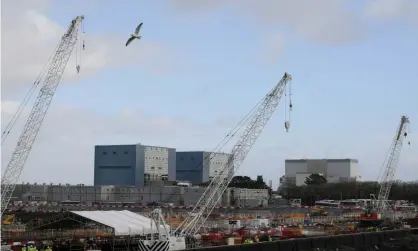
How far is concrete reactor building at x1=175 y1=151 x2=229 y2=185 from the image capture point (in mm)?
166875

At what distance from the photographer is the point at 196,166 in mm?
169125

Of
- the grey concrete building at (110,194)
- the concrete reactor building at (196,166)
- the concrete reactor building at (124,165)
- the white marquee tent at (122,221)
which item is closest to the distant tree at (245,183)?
the concrete reactor building at (196,166)

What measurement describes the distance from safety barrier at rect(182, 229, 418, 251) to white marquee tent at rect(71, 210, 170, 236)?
6533 millimetres

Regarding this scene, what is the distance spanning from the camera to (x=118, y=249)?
153ft

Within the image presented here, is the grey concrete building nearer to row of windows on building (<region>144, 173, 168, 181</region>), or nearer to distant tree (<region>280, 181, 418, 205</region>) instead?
row of windows on building (<region>144, 173, 168, 181</region>)

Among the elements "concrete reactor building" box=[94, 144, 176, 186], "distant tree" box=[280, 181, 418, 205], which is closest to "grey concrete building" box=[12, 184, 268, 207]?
"concrete reactor building" box=[94, 144, 176, 186]

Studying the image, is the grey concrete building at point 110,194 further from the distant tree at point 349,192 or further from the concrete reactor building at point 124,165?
the distant tree at point 349,192

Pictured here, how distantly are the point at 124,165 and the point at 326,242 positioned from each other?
319 ft

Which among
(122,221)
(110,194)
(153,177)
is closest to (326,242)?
(122,221)

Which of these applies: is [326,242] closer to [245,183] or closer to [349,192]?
[245,183]

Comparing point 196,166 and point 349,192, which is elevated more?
point 196,166

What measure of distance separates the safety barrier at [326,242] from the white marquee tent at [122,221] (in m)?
6.53

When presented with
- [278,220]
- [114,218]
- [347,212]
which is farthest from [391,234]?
[347,212]

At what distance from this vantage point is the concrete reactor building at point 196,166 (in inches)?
6570
